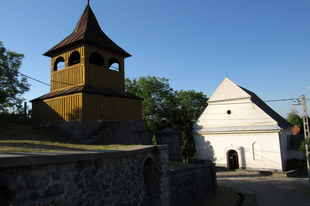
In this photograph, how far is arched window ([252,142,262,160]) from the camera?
2389cm

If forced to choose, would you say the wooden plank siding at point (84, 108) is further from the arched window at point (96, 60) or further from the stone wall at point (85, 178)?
the stone wall at point (85, 178)

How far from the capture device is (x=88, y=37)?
45.7 feet

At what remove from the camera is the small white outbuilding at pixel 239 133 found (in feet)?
77.1

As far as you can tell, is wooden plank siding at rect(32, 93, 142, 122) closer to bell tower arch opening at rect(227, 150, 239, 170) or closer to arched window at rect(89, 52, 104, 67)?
arched window at rect(89, 52, 104, 67)

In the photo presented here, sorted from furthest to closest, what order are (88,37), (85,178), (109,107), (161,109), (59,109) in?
1. (161,109)
2. (88,37)
3. (109,107)
4. (59,109)
5. (85,178)

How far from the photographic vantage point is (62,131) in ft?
41.4

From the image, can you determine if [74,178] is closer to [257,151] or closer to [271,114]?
[257,151]

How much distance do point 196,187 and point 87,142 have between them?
6.46m

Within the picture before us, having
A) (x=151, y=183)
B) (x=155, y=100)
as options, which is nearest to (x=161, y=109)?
(x=155, y=100)

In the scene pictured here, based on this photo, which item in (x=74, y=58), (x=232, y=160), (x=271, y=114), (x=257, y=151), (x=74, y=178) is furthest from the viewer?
(x=271, y=114)

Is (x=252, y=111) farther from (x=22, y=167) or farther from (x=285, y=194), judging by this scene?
(x=22, y=167)

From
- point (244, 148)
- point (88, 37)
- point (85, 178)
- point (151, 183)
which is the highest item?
point (88, 37)

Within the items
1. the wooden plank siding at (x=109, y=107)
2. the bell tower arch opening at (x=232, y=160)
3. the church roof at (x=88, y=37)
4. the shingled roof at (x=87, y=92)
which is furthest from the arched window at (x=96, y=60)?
the bell tower arch opening at (x=232, y=160)

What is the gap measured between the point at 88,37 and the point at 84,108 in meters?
4.64
